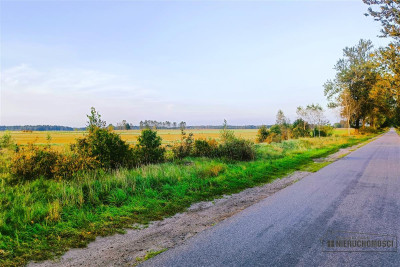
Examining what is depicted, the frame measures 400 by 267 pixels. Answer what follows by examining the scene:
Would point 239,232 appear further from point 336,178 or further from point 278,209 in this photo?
point 336,178

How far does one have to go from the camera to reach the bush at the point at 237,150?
581 inches

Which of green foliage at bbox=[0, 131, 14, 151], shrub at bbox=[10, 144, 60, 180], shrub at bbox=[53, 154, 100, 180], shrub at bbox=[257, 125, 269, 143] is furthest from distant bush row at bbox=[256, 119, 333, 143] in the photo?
shrub at bbox=[10, 144, 60, 180]

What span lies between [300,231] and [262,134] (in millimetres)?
30667

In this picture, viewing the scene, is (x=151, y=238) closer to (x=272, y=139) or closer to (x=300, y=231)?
(x=300, y=231)

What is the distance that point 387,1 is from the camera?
465 inches

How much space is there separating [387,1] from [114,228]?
50.3ft

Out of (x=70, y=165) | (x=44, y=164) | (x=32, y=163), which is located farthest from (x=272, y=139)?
(x=32, y=163)

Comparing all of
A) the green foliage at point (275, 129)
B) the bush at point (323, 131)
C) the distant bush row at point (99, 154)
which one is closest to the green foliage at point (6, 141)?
the distant bush row at point (99, 154)

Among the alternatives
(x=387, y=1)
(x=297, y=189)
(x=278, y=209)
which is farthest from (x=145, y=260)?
(x=387, y=1)

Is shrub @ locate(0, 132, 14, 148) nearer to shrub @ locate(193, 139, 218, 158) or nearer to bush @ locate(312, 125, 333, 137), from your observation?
shrub @ locate(193, 139, 218, 158)

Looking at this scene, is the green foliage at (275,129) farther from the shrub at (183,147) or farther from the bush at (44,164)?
the bush at (44,164)

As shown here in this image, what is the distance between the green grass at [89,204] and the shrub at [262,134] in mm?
24043

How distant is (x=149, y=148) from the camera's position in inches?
506

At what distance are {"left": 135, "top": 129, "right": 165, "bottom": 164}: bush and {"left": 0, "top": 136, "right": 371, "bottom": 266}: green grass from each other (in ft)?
11.5
